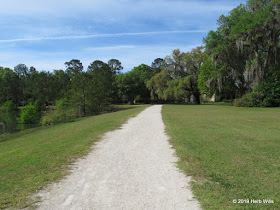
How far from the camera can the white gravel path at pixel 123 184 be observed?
3.45 meters

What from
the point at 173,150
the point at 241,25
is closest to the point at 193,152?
the point at 173,150

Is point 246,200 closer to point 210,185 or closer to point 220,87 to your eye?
point 210,185

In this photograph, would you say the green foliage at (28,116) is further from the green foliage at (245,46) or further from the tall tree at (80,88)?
the green foliage at (245,46)

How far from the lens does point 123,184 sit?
418 cm

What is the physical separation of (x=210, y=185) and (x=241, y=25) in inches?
1244

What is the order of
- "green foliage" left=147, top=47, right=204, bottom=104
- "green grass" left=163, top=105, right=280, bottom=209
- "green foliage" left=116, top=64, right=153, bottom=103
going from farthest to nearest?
"green foliage" left=116, top=64, right=153, bottom=103 → "green foliage" left=147, top=47, right=204, bottom=104 → "green grass" left=163, top=105, right=280, bottom=209

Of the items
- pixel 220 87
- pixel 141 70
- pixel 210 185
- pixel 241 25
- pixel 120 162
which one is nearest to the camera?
pixel 210 185

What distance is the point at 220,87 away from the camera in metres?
33.9

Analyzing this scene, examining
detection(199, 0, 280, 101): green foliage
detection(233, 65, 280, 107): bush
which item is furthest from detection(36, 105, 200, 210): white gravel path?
detection(233, 65, 280, 107): bush

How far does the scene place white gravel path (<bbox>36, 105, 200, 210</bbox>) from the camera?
3449mm

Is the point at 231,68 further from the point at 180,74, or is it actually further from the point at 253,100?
the point at 180,74

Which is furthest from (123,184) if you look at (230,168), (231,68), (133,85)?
(133,85)

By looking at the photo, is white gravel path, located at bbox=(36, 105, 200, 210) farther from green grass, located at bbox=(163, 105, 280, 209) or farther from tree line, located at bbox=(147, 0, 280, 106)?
tree line, located at bbox=(147, 0, 280, 106)

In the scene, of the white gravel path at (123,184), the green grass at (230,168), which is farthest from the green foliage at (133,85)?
the white gravel path at (123,184)
